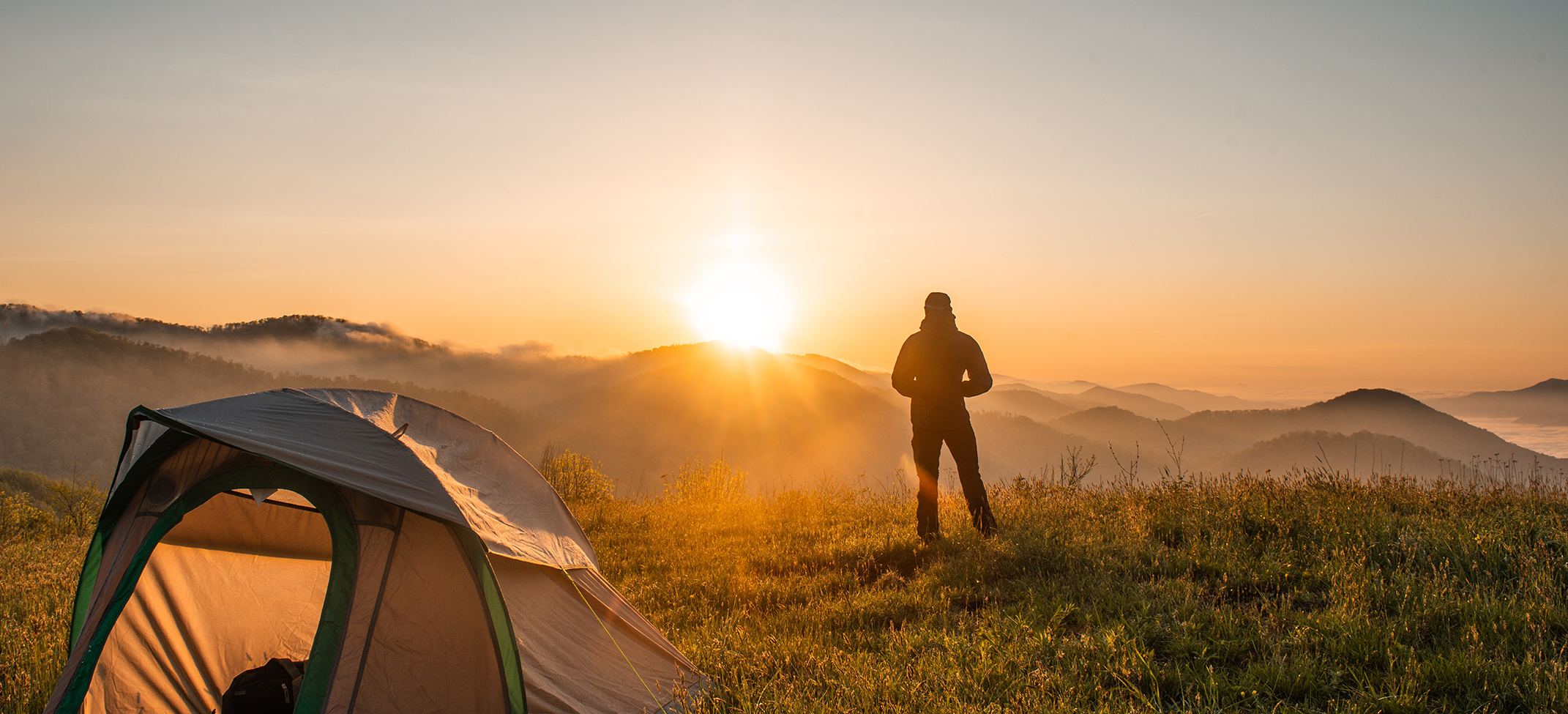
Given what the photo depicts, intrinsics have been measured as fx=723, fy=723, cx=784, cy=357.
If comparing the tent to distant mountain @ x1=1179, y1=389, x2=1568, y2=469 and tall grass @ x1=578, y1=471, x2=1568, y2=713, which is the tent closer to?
tall grass @ x1=578, y1=471, x2=1568, y2=713

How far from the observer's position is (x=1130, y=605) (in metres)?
5.36

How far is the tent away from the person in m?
3.89

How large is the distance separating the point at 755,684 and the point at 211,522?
13.5 feet

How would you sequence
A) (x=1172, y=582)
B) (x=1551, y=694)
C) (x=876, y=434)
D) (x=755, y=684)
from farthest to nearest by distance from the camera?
(x=876, y=434), (x=1172, y=582), (x=755, y=684), (x=1551, y=694)

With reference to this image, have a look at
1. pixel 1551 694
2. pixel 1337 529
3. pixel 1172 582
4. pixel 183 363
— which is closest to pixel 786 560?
pixel 1172 582

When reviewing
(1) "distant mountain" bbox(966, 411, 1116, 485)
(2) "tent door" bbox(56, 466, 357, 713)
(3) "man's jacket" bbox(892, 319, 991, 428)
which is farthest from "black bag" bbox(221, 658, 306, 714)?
(1) "distant mountain" bbox(966, 411, 1116, 485)

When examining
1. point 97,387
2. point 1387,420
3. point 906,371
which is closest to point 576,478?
point 906,371

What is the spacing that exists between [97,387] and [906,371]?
132238 mm

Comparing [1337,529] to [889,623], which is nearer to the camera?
[889,623]

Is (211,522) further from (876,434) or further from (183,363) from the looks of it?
(876,434)

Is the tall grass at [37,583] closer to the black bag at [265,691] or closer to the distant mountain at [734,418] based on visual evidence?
the black bag at [265,691]

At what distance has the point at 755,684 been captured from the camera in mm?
4566

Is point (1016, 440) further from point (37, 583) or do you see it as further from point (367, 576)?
point (367, 576)

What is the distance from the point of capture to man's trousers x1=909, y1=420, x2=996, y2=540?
7.82m
